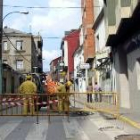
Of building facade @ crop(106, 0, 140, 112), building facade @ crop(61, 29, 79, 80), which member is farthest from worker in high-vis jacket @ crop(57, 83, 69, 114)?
building facade @ crop(61, 29, 79, 80)

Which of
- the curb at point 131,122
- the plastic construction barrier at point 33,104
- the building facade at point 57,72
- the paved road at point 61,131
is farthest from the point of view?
the building facade at point 57,72

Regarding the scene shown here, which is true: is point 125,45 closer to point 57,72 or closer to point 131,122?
point 131,122

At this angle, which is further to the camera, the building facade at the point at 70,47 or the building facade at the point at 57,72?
the building facade at the point at 70,47

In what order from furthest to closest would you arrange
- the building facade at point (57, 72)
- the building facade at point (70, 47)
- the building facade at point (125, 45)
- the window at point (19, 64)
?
the building facade at point (70, 47) < the window at point (19, 64) < the building facade at point (57, 72) < the building facade at point (125, 45)

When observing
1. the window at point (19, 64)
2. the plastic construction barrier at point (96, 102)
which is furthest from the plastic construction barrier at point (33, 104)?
the window at point (19, 64)

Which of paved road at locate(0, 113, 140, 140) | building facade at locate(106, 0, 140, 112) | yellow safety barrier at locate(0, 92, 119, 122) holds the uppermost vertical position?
building facade at locate(106, 0, 140, 112)

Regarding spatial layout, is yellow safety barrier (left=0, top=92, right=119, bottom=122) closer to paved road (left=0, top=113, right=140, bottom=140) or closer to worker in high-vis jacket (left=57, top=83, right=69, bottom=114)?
worker in high-vis jacket (left=57, top=83, right=69, bottom=114)

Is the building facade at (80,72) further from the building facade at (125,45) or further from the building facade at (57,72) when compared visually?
the building facade at (125,45)

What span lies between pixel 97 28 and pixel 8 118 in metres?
22.9

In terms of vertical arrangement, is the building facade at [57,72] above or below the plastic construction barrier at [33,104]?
above

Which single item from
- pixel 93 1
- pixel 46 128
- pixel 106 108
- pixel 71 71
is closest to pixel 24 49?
pixel 71 71

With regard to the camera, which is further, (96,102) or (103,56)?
(103,56)

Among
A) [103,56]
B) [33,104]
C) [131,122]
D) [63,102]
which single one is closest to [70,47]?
[103,56]

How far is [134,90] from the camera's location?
1017 inches
